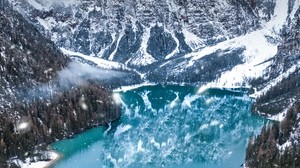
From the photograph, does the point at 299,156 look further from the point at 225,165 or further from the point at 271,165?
the point at 225,165

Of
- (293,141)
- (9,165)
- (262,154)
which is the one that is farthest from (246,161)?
(9,165)

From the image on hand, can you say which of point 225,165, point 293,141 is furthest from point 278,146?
point 225,165

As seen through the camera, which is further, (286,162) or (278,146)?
(278,146)

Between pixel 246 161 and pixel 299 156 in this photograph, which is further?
pixel 246 161

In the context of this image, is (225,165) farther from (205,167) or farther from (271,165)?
(271,165)

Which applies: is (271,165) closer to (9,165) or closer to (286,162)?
(286,162)

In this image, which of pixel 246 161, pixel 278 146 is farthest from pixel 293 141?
pixel 246 161

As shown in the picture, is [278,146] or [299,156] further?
[278,146]
